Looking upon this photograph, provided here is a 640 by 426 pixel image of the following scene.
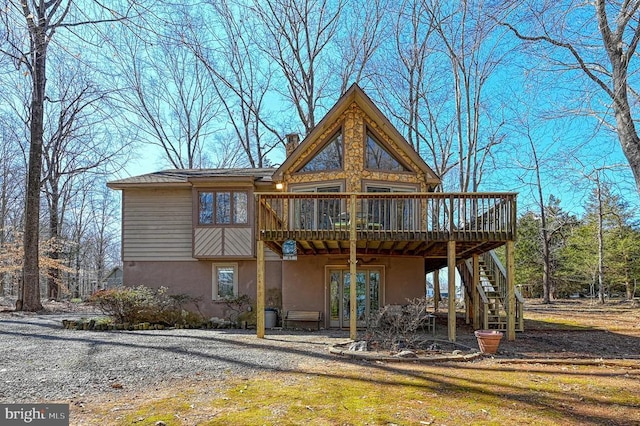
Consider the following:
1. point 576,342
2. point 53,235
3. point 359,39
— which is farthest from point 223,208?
point 53,235

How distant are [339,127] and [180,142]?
58.3ft

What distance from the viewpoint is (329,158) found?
13547 mm

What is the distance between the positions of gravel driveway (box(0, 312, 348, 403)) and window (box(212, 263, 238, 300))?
3.65 meters

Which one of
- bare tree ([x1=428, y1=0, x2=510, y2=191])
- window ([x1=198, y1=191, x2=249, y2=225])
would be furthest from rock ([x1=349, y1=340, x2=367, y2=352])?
bare tree ([x1=428, y1=0, x2=510, y2=191])

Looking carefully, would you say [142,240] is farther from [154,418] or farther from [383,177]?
[154,418]

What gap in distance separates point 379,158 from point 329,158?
156 cm

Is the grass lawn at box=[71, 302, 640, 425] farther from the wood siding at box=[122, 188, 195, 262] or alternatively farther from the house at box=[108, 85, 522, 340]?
the wood siding at box=[122, 188, 195, 262]

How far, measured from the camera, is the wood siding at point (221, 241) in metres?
14.8

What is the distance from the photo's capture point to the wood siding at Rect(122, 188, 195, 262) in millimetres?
15438

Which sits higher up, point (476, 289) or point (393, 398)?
point (476, 289)

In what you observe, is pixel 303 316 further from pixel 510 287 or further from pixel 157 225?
pixel 157 225

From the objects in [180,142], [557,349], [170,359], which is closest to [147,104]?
[180,142]

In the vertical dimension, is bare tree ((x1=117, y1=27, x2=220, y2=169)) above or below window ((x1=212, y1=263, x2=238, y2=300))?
above

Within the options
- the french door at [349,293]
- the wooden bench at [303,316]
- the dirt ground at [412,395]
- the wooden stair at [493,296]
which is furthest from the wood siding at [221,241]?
the dirt ground at [412,395]
